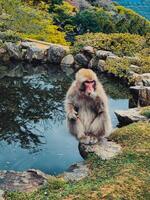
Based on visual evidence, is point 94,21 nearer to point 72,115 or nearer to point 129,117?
point 129,117

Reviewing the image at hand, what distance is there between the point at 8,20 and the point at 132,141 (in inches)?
537

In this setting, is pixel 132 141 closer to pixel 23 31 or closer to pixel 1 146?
pixel 1 146

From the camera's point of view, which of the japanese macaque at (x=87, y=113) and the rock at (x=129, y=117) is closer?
the japanese macaque at (x=87, y=113)

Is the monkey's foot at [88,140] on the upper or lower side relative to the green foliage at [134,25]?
lower

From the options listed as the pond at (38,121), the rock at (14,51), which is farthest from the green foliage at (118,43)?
the pond at (38,121)

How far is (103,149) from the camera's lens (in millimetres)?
8000

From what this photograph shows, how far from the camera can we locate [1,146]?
29.8ft

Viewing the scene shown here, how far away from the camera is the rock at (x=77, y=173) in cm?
716

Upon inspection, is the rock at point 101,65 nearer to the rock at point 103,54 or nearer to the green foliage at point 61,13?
the rock at point 103,54

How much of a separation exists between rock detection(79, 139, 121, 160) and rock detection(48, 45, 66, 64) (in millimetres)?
10004

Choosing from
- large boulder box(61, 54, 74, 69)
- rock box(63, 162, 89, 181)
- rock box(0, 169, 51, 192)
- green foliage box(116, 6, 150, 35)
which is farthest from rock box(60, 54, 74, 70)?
rock box(0, 169, 51, 192)

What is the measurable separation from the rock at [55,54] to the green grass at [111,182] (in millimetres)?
10414

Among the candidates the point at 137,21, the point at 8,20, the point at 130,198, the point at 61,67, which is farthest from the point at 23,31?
the point at 130,198

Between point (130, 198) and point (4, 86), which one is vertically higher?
point (4, 86)
